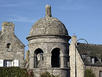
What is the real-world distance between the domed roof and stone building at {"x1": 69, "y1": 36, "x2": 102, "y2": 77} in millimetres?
11926

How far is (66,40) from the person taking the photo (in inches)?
1412

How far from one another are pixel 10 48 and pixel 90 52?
17792 mm

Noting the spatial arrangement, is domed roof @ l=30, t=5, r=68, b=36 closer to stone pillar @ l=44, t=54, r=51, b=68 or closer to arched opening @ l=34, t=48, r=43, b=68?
arched opening @ l=34, t=48, r=43, b=68

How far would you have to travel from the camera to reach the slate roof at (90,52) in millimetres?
47344

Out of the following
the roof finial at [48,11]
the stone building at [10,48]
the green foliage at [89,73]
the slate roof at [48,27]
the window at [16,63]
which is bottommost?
the green foliage at [89,73]

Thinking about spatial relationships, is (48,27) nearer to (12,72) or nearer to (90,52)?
Answer: (12,72)

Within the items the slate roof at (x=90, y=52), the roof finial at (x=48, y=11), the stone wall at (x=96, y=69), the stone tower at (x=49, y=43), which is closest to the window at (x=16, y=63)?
the stone tower at (x=49, y=43)

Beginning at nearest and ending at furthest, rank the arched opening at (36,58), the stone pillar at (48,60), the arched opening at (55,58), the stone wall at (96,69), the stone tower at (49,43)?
the stone pillar at (48,60), the stone tower at (49,43), the arched opening at (36,58), the arched opening at (55,58), the stone wall at (96,69)

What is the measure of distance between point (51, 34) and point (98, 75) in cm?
1508

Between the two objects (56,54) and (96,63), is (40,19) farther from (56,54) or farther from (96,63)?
(96,63)

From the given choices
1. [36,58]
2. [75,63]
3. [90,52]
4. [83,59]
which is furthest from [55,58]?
[90,52]

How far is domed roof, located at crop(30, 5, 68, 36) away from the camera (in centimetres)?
3509

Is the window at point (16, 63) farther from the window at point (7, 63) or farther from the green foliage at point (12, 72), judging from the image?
the green foliage at point (12, 72)

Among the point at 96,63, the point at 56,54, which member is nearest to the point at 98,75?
the point at 96,63
